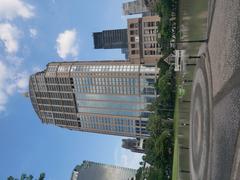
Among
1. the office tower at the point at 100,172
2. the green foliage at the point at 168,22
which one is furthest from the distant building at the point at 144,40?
the office tower at the point at 100,172

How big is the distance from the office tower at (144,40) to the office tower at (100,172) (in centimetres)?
5554

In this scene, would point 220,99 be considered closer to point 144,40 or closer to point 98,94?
point 144,40

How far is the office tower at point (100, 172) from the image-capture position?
159750 millimetres

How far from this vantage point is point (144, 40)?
138 meters

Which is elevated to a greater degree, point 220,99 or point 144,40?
point 220,99

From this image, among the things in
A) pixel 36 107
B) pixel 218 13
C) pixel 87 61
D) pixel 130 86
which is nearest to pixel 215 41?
pixel 218 13

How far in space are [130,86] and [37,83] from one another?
165 feet

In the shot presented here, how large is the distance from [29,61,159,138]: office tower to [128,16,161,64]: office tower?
611cm

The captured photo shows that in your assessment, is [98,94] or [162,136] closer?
[162,136]

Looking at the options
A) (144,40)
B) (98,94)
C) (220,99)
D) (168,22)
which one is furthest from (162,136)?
(98,94)

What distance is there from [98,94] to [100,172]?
42321 mm

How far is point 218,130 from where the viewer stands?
68.1 feet

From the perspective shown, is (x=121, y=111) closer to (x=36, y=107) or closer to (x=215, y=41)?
(x=36, y=107)

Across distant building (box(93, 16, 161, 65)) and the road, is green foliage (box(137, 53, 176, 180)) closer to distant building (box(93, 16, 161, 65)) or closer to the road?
the road
